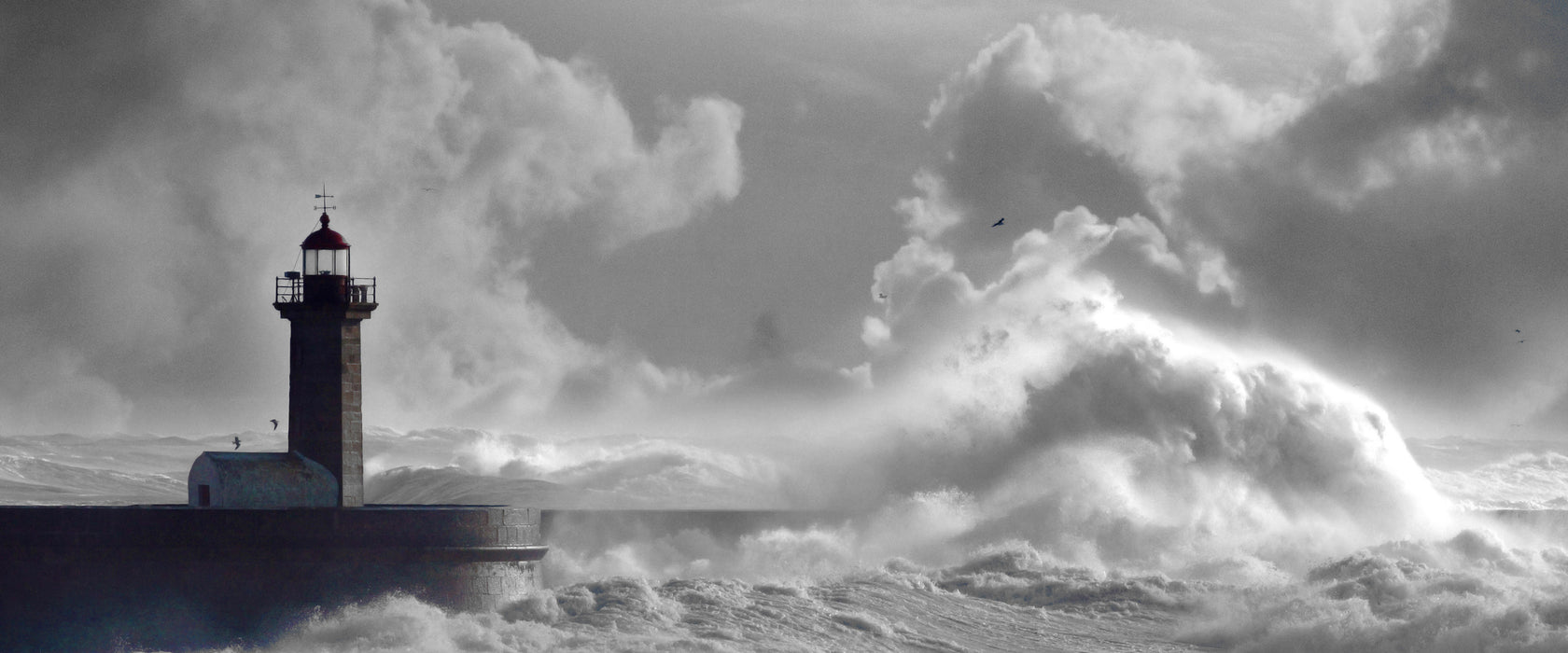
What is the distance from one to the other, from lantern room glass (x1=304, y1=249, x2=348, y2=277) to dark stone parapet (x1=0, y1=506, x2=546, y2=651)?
3.84 metres

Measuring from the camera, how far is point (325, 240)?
86.4 ft

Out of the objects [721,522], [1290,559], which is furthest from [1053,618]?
[721,522]

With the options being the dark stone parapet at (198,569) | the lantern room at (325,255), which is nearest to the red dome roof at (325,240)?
the lantern room at (325,255)

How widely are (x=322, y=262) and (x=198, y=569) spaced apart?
5000 mm

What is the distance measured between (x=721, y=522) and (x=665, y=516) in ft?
8.11

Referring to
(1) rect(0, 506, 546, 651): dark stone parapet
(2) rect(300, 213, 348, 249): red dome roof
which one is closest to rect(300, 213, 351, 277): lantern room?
(2) rect(300, 213, 348, 249): red dome roof

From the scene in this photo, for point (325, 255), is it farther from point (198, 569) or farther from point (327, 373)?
point (198, 569)

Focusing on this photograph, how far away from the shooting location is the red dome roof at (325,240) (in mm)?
26234

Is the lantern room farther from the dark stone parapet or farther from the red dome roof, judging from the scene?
the dark stone parapet

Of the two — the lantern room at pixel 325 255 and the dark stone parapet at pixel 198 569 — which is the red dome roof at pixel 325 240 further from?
the dark stone parapet at pixel 198 569

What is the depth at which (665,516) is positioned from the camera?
80.2 m

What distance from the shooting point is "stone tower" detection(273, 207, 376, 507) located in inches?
1004

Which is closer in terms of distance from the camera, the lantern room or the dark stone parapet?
the dark stone parapet

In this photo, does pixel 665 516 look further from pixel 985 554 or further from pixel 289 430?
pixel 289 430
